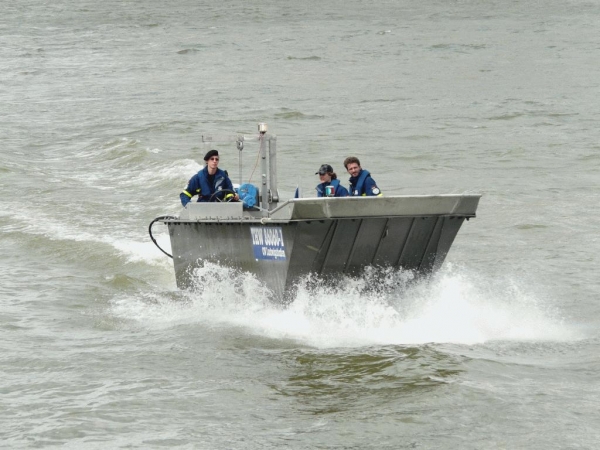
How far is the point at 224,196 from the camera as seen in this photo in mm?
11594

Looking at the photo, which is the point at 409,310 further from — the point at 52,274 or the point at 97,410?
the point at 52,274

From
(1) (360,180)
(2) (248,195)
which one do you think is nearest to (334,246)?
(1) (360,180)

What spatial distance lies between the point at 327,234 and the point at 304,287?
0.69 m

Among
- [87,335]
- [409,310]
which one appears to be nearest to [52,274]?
[87,335]

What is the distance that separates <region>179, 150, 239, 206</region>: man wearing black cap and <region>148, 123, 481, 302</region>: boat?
462mm

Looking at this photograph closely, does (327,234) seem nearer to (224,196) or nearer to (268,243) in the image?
(268,243)

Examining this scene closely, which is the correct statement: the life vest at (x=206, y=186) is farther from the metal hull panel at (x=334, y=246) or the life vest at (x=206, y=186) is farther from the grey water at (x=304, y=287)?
the grey water at (x=304, y=287)

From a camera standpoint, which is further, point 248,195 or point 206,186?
point 206,186

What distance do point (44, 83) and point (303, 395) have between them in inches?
1259

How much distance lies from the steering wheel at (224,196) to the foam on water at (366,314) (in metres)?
0.76

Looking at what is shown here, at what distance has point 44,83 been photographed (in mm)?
38719

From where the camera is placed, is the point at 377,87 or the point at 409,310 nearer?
the point at 409,310

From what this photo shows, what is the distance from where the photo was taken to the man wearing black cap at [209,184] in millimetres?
11594

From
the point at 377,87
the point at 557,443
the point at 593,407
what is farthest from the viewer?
the point at 377,87
